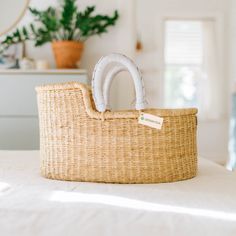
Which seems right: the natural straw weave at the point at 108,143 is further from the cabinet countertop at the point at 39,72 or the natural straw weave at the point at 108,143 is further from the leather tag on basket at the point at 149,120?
the cabinet countertop at the point at 39,72

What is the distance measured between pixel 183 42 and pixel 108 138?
3822 millimetres

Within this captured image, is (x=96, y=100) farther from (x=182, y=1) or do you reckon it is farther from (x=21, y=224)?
(x=182, y=1)

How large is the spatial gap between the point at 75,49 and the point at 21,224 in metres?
3.12

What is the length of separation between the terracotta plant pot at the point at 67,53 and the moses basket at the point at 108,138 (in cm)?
251

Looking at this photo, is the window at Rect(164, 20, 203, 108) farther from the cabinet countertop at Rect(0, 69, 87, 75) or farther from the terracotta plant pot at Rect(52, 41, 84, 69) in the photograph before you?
the cabinet countertop at Rect(0, 69, 87, 75)

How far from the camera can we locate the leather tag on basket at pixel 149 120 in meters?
1.22

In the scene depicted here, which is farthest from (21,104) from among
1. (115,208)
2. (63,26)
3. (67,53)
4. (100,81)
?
(115,208)

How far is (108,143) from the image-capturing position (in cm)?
124

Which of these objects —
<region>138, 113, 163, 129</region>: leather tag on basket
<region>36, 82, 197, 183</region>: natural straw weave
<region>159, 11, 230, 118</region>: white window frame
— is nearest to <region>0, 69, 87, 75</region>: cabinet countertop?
<region>159, 11, 230, 118</region>: white window frame

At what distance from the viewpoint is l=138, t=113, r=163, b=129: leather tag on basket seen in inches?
47.9

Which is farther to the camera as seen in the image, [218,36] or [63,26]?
[218,36]

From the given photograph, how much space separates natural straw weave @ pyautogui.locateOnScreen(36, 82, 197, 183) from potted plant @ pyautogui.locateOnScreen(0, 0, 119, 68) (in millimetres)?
2522

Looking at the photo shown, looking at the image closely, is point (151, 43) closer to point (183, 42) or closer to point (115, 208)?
point (183, 42)

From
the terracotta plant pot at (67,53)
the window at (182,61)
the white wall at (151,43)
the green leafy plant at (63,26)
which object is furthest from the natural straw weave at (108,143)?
the window at (182,61)
